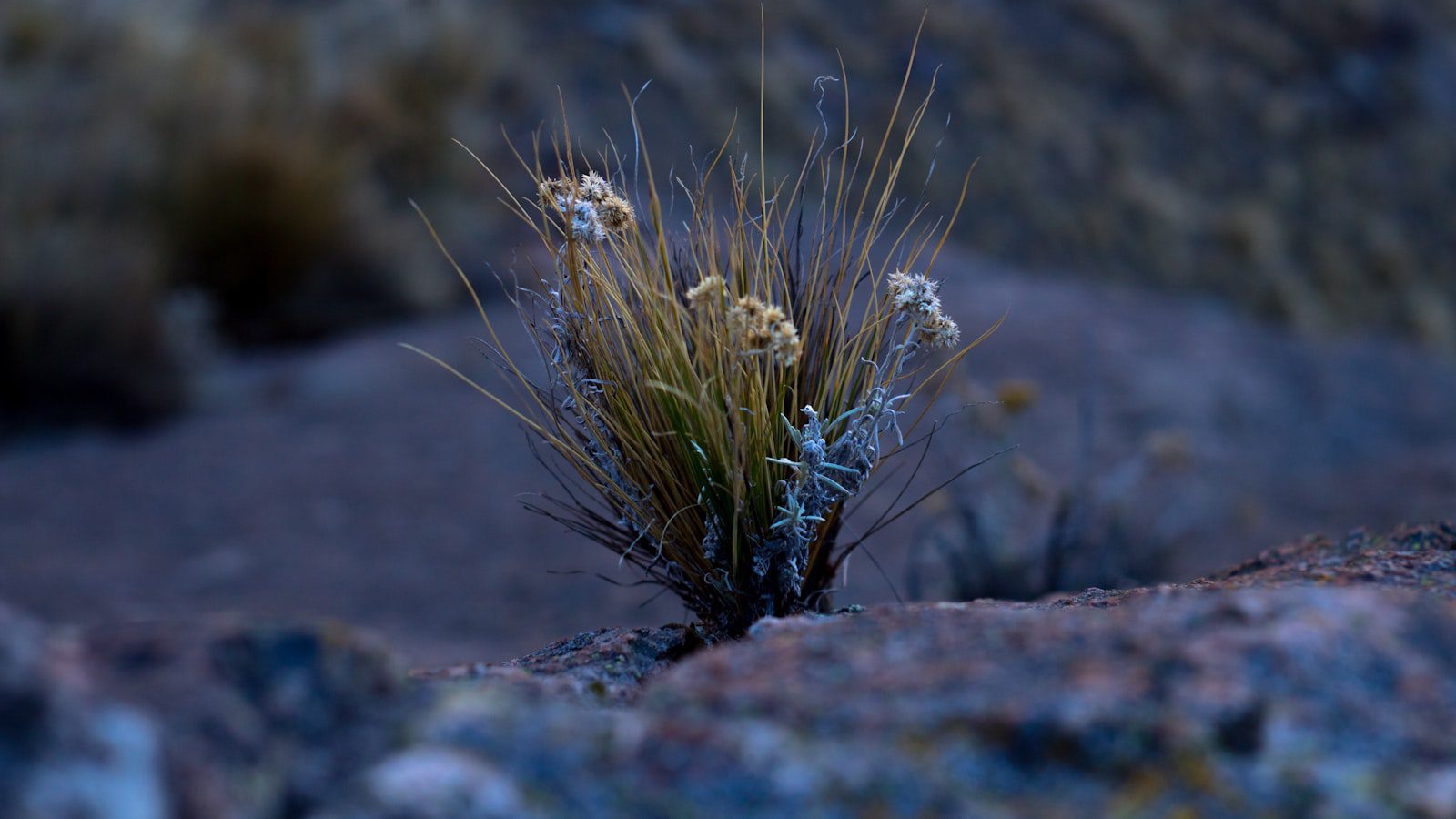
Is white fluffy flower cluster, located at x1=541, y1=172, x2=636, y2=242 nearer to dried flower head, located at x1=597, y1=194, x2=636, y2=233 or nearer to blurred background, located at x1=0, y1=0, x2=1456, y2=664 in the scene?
dried flower head, located at x1=597, y1=194, x2=636, y2=233

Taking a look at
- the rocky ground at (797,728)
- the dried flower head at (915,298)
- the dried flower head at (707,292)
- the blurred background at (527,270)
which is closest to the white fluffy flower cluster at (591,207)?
the dried flower head at (707,292)

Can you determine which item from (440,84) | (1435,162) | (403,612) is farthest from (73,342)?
(1435,162)

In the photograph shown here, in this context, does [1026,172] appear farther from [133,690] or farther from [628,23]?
[133,690]

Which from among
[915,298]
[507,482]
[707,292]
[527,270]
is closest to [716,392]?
[707,292]

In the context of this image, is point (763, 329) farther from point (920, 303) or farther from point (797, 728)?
point (797, 728)

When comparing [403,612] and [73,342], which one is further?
[73,342]

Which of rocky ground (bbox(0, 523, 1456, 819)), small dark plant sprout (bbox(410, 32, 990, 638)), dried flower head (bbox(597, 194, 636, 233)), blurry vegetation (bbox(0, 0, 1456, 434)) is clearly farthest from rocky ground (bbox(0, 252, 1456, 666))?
rocky ground (bbox(0, 523, 1456, 819))

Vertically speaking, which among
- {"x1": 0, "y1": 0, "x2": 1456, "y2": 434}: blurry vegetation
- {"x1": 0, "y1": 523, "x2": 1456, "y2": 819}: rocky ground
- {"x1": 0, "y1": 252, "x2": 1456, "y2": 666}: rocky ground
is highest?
{"x1": 0, "y1": 0, "x2": 1456, "y2": 434}: blurry vegetation
